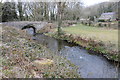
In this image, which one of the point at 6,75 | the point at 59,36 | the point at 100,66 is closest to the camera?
the point at 6,75

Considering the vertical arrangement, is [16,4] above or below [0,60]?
above

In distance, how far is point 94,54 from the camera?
10273 mm

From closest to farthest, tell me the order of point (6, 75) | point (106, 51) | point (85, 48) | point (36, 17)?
point (6, 75) → point (106, 51) → point (85, 48) → point (36, 17)

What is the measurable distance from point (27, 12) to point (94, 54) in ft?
91.6

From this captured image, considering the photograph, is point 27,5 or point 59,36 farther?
point 27,5

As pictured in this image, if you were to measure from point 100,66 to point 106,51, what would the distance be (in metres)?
2.73

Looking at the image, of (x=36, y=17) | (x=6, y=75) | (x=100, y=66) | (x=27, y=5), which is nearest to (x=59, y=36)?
(x=100, y=66)

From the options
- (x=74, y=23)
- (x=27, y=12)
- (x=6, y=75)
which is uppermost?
(x=27, y=12)

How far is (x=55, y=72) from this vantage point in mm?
5445

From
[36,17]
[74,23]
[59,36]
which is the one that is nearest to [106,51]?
[59,36]

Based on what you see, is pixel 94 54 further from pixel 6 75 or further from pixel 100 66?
pixel 6 75

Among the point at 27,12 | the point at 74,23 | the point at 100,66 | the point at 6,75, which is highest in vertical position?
the point at 27,12

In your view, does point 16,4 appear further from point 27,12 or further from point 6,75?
point 6,75

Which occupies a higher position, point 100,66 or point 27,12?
point 27,12
